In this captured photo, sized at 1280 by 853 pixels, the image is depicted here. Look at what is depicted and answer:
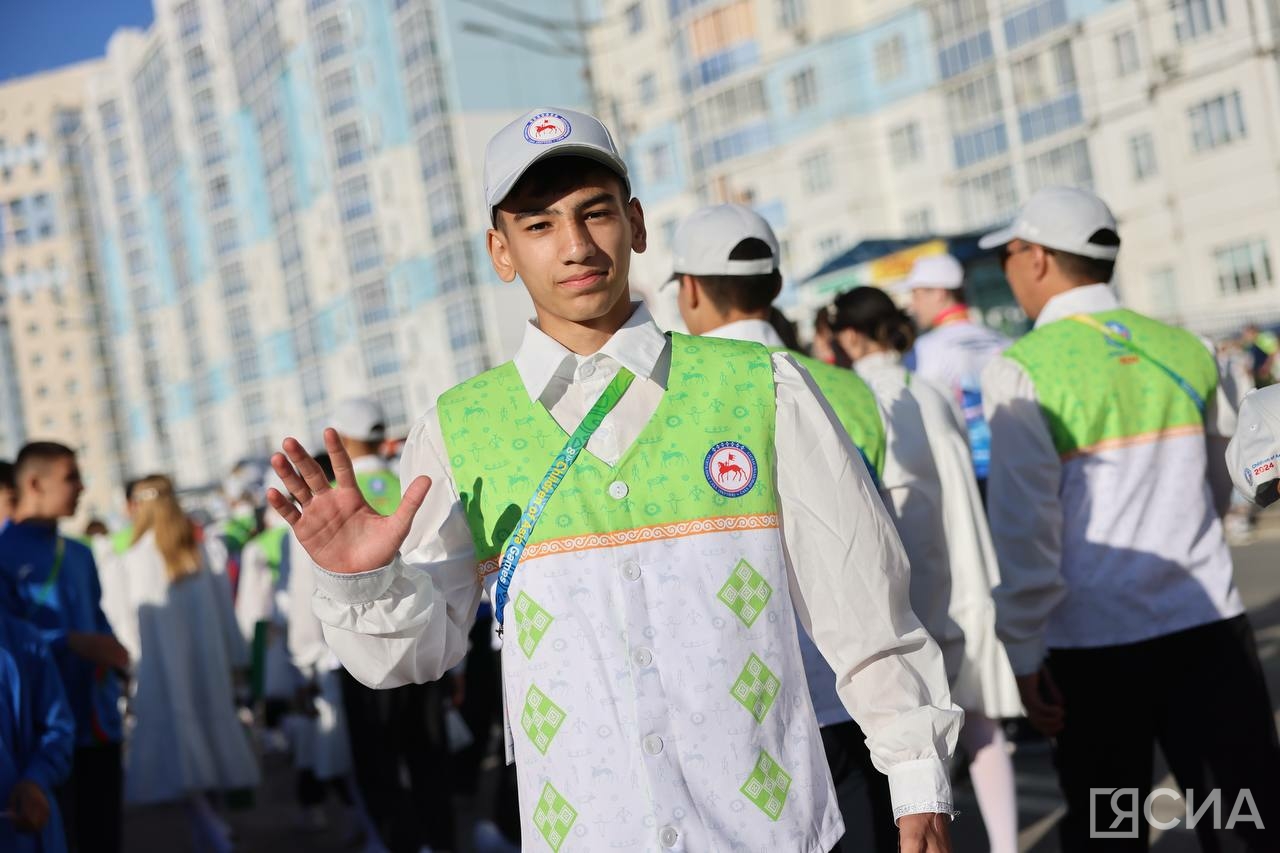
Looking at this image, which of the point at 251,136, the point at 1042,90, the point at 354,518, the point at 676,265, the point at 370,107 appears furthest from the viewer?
the point at 251,136

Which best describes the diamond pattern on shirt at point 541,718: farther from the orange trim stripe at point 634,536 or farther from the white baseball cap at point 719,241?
the white baseball cap at point 719,241

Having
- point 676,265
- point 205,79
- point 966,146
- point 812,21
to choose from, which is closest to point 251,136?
point 205,79

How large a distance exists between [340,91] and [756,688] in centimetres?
6095

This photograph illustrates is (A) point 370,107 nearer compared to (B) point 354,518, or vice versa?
(B) point 354,518

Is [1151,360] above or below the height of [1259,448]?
above

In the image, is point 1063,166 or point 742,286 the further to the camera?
point 1063,166

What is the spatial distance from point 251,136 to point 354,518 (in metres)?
71.9

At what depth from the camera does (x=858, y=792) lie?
4055 millimetres

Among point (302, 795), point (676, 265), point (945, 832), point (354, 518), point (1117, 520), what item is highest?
point (676, 265)

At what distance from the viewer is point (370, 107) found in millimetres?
59969

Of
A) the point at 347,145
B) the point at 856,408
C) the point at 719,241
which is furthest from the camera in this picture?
the point at 347,145

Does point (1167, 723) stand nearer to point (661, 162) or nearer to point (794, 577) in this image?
point (794, 577)

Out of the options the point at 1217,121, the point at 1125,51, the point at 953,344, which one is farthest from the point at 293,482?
the point at 1125,51

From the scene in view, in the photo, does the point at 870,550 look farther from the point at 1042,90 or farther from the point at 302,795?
the point at 1042,90
